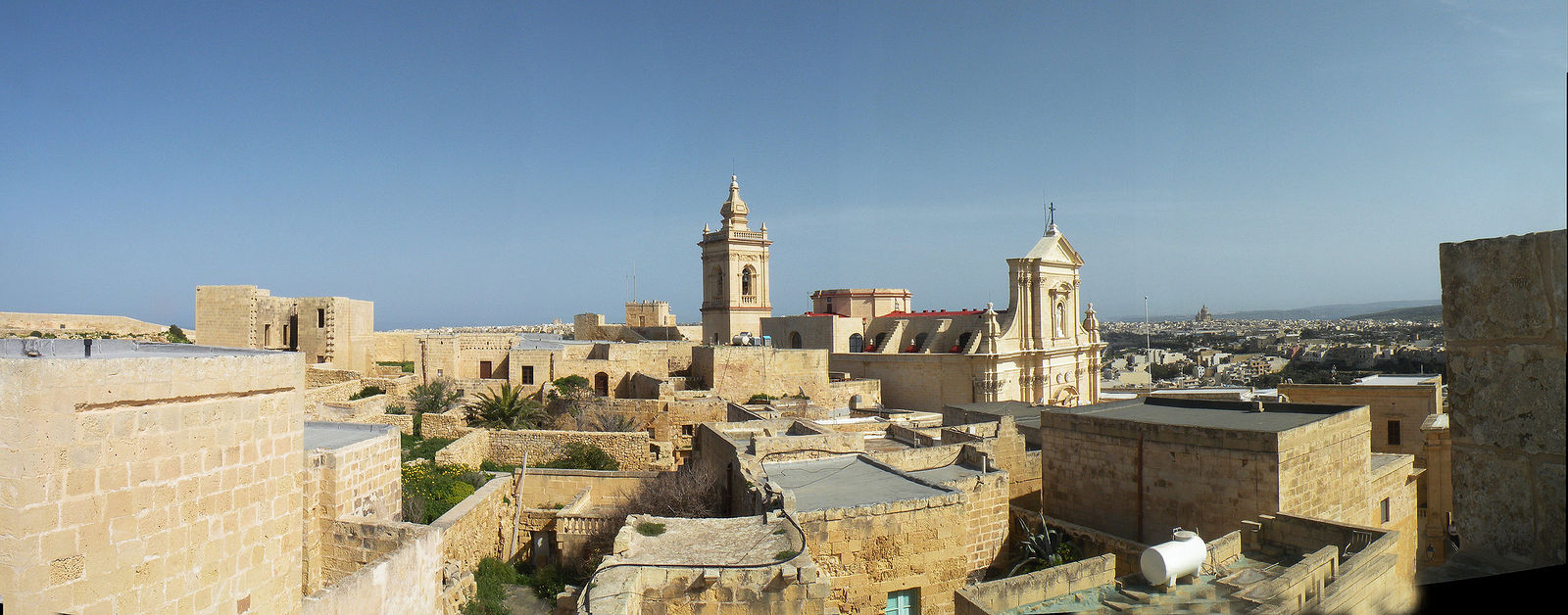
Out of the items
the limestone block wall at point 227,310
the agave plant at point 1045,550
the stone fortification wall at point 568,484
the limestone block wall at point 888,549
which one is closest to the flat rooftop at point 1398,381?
the agave plant at point 1045,550

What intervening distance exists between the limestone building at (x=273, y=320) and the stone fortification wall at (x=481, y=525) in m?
13.1

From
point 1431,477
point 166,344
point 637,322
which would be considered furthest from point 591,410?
point 637,322

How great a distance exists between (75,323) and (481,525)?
24147mm

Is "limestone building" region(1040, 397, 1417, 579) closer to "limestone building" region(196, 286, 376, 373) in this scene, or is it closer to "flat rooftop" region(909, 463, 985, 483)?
"flat rooftop" region(909, 463, 985, 483)

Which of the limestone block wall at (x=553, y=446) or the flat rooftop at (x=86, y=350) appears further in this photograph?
the limestone block wall at (x=553, y=446)

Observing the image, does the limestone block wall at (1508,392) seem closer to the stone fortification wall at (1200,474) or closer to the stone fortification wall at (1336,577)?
the stone fortification wall at (1336,577)

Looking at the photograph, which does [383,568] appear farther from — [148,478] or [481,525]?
[481,525]

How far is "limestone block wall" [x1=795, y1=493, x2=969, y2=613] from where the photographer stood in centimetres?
828

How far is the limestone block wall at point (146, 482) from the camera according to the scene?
249cm

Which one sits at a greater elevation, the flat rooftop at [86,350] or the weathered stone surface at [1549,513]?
the flat rooftop at [86,350]

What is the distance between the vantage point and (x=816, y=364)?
25391 millimetres

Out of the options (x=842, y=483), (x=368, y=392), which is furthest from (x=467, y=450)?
(x=842, y=483)

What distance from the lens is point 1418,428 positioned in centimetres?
1872

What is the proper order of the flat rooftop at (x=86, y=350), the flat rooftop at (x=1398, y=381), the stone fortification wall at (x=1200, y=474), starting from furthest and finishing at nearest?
the flat rooftop at (x=1398, y=381)
the stone fortification wall at (x=1200, y=474)
the flat rooftop at (x=86, y=350)
